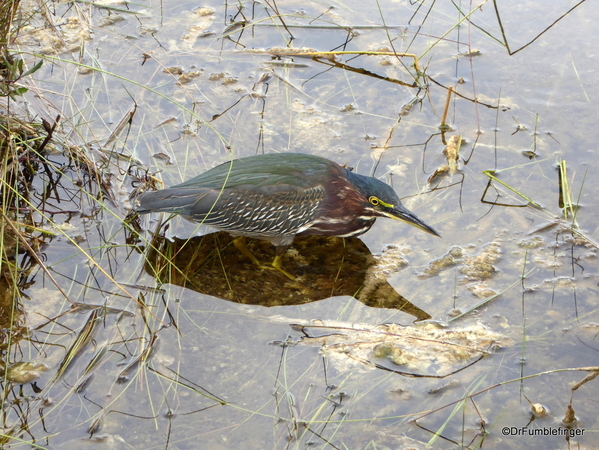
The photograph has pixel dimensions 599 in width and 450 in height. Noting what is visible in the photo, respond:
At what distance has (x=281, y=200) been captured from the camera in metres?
4.32

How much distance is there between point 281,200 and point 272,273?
1.60 feet

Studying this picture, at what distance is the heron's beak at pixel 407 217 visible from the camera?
4.28 meters

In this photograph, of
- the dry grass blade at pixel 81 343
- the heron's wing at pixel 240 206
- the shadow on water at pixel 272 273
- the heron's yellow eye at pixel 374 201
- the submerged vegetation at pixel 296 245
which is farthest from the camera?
the heron's yellow eye at pixel 374 201

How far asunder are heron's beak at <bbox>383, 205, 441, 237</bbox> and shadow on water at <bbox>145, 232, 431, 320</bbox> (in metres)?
0.30

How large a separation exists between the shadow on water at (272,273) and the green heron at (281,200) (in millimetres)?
111

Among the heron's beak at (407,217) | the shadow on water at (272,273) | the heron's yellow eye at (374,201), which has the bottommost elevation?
the shadow on water at (272,273)

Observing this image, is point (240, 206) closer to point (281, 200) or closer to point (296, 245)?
point (281, 200)

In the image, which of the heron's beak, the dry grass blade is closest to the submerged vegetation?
the dry grass blade

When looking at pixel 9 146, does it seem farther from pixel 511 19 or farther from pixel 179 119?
pixel 511 19

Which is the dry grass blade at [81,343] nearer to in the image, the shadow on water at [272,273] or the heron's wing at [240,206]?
the shadow on water at [272,273]

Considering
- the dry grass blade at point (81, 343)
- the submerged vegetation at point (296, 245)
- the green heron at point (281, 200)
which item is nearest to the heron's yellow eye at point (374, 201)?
the green heron at point (281, 200)

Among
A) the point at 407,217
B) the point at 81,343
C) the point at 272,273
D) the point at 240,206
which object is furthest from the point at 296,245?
the point at 81,343

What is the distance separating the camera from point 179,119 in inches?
207

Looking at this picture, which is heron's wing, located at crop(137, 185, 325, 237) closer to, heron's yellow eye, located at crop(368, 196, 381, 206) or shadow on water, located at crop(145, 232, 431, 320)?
shadow on water, located at crop(145, 232, 431, 320)
